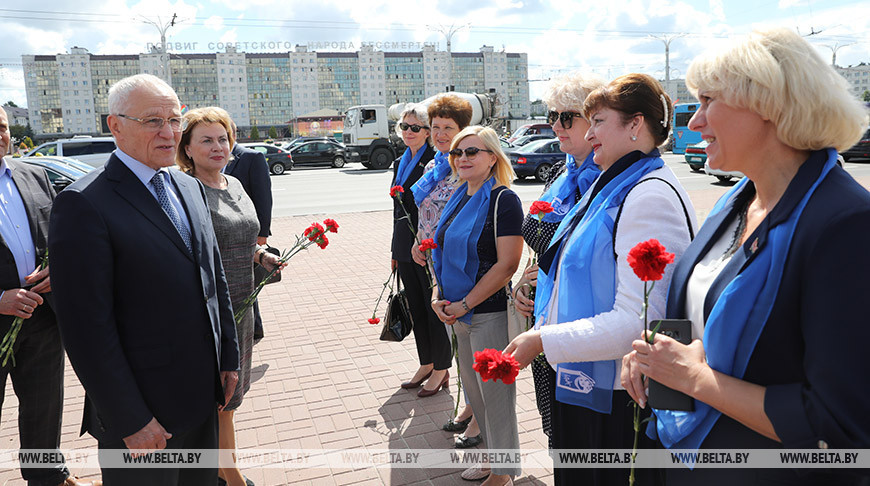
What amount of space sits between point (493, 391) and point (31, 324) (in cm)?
243

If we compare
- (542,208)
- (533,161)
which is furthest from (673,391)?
(533,161)

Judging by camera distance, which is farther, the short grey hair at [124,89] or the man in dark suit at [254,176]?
the man in dark suit at [254,176]

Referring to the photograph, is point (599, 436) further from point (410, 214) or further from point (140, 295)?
point (410, 214)

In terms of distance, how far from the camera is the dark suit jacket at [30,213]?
2.80m

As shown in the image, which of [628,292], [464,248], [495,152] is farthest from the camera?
[495,152]

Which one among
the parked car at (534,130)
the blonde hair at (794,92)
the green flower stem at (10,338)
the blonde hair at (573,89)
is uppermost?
the parked car at (534,130)

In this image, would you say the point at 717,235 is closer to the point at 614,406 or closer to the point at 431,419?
the point at 614,406

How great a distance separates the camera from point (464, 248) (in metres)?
2.99

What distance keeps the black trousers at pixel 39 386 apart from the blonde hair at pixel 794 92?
3.31 meters

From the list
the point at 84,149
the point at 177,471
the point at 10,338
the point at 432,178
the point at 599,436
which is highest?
the point at 84,149

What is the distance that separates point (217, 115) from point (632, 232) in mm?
2632

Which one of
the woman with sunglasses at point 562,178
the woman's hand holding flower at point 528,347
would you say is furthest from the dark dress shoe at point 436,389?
the woman's hand holding flower at point 528,347

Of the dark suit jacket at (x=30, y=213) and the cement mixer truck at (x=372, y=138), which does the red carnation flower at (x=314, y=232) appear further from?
the cement mixer truck at (x=372, y=138)

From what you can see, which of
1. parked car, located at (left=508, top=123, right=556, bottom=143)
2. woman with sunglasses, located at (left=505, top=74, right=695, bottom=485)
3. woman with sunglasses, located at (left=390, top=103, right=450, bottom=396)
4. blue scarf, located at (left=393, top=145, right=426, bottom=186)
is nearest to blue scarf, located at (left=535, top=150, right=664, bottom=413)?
woman with sunglasses, located at (left=505, top=74, right=695, bottom=485)
